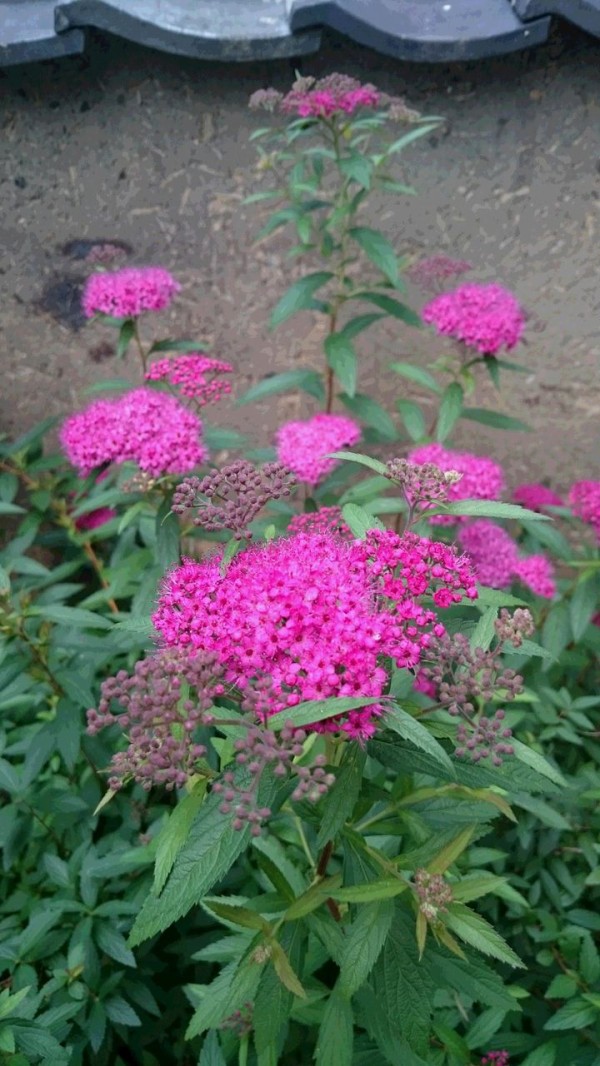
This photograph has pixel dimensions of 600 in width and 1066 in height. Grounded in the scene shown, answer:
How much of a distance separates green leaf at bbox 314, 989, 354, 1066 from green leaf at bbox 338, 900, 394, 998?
0.78ft

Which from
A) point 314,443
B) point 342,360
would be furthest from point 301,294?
point 314,443

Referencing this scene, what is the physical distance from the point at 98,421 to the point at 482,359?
1311 millimetres

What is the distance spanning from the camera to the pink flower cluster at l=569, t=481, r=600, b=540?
2424mm

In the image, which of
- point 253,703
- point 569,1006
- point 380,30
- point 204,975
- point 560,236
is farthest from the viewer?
point 560,236

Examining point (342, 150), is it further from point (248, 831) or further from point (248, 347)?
point (248, 831)

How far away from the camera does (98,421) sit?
2156 millimetres

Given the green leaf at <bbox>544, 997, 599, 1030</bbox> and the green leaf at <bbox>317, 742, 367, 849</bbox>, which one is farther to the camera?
the green leaf at <bbox>544, 997, 599, 1030</bbox>

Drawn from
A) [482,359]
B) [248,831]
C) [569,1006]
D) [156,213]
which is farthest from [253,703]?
[156,213]

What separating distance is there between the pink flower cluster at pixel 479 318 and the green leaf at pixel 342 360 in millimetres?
293

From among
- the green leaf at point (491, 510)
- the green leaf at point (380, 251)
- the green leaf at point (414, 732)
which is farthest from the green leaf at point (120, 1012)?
the green leaf at point (380, 251)

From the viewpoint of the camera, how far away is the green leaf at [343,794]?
118 cm

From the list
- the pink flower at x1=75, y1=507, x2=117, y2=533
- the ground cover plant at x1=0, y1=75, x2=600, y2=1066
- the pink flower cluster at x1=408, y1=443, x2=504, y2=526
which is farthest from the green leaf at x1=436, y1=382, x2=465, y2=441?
the pink flower at x1=75, y1=507, x2=117, y2=533

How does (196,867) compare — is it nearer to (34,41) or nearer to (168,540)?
(168,540)

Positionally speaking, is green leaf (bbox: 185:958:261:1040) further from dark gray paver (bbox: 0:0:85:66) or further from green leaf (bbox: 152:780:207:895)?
dark gray paver (bbox: 0:0:85:66)
